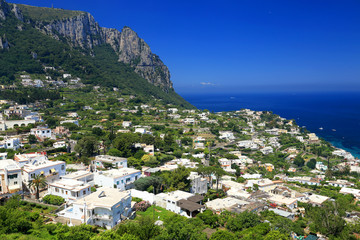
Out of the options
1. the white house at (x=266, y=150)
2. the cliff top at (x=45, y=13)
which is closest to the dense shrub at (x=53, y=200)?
the white house at (x=266, y=150)

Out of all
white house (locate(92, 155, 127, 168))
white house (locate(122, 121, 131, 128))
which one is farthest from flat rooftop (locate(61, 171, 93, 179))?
white house (locate(122, 121, 131, 128))

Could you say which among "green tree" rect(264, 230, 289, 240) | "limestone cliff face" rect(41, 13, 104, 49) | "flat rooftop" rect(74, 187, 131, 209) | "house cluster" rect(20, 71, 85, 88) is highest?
"limestone cliff face" rect(41, 13, 104, 49)

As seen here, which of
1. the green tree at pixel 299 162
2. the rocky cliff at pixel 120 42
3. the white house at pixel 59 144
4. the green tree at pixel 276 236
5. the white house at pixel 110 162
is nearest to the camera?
the green tree at pixel 276 236

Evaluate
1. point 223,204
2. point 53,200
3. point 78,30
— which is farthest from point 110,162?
point 78,30

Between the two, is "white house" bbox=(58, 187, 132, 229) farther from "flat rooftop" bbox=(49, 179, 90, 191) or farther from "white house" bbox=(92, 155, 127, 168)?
"white house" bbox=(92, 155, 127, 168)

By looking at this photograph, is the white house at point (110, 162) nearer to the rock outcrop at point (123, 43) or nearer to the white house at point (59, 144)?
the white house at point (59, 144)

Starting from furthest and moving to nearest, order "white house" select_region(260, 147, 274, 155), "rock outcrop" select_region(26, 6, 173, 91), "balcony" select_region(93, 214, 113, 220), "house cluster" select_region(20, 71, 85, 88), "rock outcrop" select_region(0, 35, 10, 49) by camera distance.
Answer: "rock outcrop" select_region(26, 6, 173, 91), "rock outcrop" select_region(0, 35, 10, 49), "house cluster" select_region(20, 71, 85, 88), "white house" select_region(260, 147, 274, 155), "balcony" select_region(93, 214, 113, 220)

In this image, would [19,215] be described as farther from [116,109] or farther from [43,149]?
[116,109]

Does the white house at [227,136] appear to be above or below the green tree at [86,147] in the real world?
below
